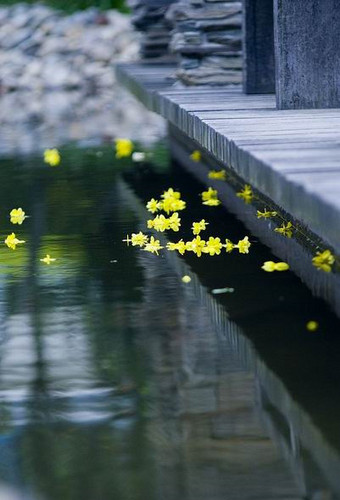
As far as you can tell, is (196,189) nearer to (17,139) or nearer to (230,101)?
(230,101)

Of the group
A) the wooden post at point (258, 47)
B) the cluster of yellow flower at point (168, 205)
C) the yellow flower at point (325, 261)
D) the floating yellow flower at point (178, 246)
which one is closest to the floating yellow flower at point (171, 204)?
the cluster of yellow flower at point (168, 205)

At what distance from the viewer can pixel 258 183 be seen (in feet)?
15.4

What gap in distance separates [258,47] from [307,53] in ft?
5.55

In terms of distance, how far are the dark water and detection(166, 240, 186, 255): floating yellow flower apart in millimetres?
93

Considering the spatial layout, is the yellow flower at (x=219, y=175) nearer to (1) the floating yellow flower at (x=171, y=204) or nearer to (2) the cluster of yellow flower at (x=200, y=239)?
(2) the cluster of yellow flower at (x=200, y=239)

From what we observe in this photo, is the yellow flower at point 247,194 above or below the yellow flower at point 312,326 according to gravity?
below

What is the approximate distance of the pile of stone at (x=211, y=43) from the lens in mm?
10039

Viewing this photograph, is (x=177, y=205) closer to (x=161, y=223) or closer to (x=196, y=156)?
(x=161, y=223)

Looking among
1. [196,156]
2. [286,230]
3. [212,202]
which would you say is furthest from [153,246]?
[196,156]

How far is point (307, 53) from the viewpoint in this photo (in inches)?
281

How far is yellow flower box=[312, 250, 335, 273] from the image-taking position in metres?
4.67

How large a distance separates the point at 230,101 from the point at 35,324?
3690mm

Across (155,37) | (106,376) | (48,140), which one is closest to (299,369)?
(106,376)

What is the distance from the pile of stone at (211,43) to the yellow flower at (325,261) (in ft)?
17.7
